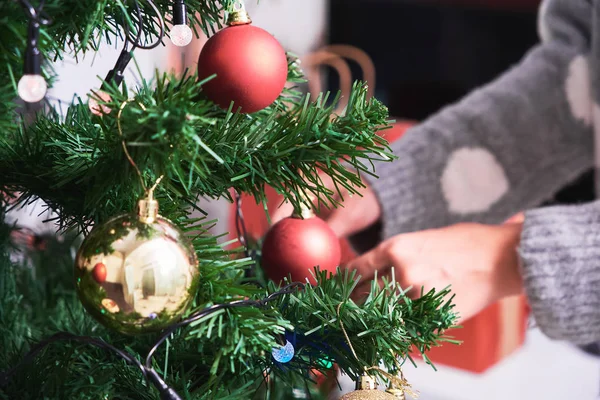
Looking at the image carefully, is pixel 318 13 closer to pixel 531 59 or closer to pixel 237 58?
pixel 531 59

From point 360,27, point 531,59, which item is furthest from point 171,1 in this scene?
point 360,27

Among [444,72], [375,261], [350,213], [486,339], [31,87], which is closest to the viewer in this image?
[31,87]

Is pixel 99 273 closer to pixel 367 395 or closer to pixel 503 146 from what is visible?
pixel 367 395

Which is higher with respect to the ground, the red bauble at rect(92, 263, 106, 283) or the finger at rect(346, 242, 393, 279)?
the red bauble at rect(92, 263, 106, 283)

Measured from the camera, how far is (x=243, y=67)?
0.32 metres

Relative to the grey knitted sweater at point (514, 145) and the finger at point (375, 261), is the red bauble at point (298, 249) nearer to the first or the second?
the finger at point (375, 261)

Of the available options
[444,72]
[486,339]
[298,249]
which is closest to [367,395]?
[298,249]

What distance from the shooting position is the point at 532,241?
0.55 m

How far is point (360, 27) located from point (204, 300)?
1573mm

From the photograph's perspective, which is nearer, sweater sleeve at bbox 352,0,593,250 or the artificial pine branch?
the artificial pine branch

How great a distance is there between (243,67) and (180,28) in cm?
4

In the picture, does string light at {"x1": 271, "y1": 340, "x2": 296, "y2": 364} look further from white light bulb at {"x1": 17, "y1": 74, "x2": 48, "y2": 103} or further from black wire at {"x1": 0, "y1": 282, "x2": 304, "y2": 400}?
white light bulb at {"x1": 17, "y1": 74, "x2": 48, "y2": 103}

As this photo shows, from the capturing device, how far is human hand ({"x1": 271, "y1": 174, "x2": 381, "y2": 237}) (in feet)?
1.97

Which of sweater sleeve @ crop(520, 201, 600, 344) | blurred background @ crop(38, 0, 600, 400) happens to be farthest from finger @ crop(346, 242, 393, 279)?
blurred background @ crop(38, 0, 600, 400)
